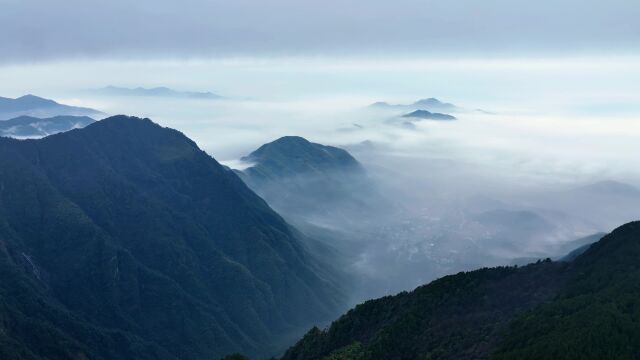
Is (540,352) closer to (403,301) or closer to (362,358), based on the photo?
(362,358)

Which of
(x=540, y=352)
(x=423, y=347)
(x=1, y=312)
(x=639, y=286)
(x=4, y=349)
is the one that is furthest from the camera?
(x=1, y=312)

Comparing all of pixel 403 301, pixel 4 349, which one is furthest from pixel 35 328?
pixel 403 301

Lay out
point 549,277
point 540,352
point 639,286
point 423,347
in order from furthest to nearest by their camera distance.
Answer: point 549,277, point 423,347, point 639,286, point 540,352

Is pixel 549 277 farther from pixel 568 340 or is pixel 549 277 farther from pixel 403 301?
pixel 568 340

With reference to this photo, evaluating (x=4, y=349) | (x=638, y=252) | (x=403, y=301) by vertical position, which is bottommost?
(x=4, y=349)

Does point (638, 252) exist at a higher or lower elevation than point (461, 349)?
higher

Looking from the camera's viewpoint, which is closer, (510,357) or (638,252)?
(510,357)

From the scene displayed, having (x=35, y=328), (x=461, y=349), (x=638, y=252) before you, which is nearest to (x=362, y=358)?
(x=461, y=349)
